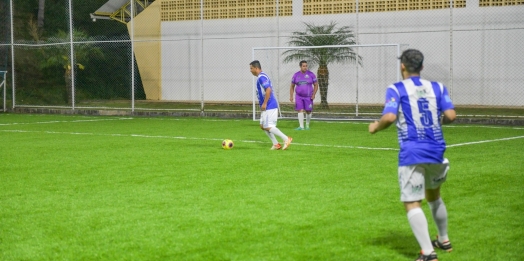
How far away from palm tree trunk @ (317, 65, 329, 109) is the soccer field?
10.6 metres

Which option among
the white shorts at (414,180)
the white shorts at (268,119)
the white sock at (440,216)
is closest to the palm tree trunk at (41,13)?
the white shorts at (268,119)

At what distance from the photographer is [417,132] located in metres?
6.05

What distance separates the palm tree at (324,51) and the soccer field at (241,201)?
35.3ft

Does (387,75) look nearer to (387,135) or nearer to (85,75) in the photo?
(387,135)

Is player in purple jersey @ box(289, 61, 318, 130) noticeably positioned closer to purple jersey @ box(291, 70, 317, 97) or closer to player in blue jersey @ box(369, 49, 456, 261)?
purple jersey @ box(291, 70, 317, 97)

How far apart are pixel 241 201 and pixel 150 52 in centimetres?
2732

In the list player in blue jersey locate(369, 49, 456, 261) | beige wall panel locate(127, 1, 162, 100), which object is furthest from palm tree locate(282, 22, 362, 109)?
player in blue jersey locate(369, 49, 456, 261)

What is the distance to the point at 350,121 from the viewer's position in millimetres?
24281

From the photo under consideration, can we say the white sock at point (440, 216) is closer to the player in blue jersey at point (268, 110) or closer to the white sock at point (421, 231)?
the white sock at point (421, 231)

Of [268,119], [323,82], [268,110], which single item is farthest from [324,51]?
[268,119]

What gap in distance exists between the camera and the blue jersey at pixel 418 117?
5.97m

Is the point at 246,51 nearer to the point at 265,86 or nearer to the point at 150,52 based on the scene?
the point at 150,52

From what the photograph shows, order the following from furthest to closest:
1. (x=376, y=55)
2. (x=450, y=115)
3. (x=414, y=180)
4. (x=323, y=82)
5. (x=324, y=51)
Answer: (x=376, y=55) < (x=323, y=82) < (x=324, y=51) < (x=450, y=115) < (x=414, y=180)

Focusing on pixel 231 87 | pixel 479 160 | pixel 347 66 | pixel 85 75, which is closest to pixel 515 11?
pixel 347 66
